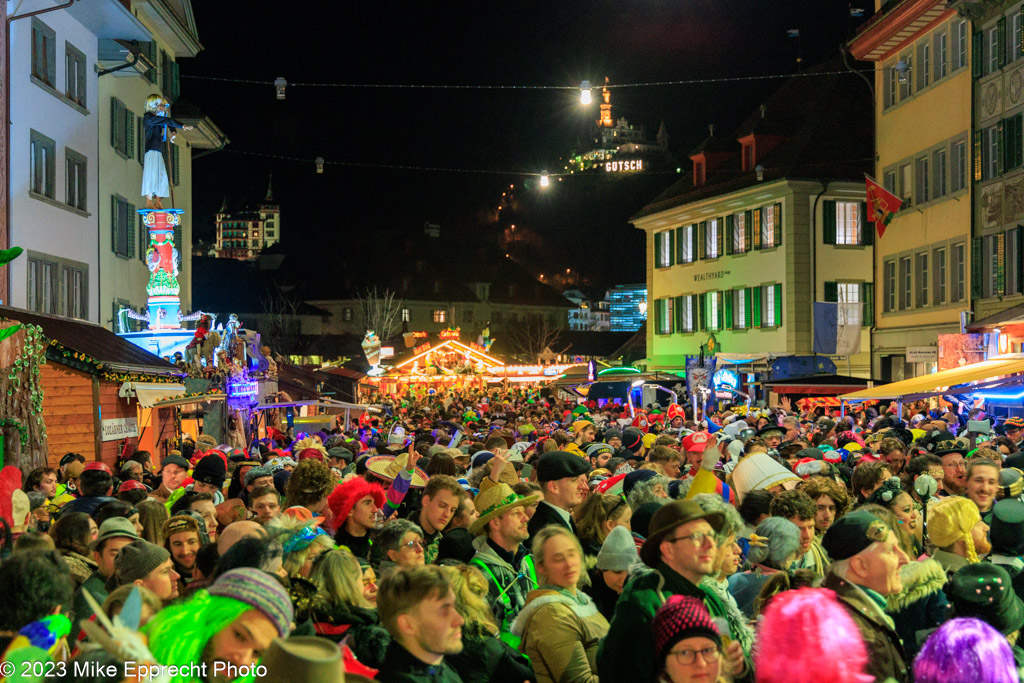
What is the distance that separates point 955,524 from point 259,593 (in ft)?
13.7

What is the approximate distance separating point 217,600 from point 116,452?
61.1ft

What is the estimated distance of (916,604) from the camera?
213 inches

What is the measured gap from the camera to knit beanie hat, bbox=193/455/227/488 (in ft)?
33.3

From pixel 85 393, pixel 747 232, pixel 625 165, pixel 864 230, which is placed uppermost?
pixel 625 165

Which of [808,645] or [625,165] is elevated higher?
[625,165]

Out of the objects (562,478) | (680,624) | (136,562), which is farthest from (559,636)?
(562,478)

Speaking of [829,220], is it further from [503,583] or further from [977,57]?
[503,583]

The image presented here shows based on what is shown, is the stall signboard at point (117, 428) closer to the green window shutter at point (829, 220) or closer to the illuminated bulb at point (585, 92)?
the illuminated bulb at point (585, 92)

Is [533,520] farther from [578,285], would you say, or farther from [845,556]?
[578,285]

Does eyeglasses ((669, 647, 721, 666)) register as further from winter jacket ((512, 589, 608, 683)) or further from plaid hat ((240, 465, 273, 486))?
plaid hat ((240, 465, 273, 486))

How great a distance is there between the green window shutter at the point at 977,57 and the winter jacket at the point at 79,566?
84.0ft

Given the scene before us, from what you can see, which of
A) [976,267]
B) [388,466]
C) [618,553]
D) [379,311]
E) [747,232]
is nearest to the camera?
[618,553]

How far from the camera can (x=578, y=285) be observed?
145 m

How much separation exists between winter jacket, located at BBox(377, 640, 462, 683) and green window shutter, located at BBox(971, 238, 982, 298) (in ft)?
85.2
